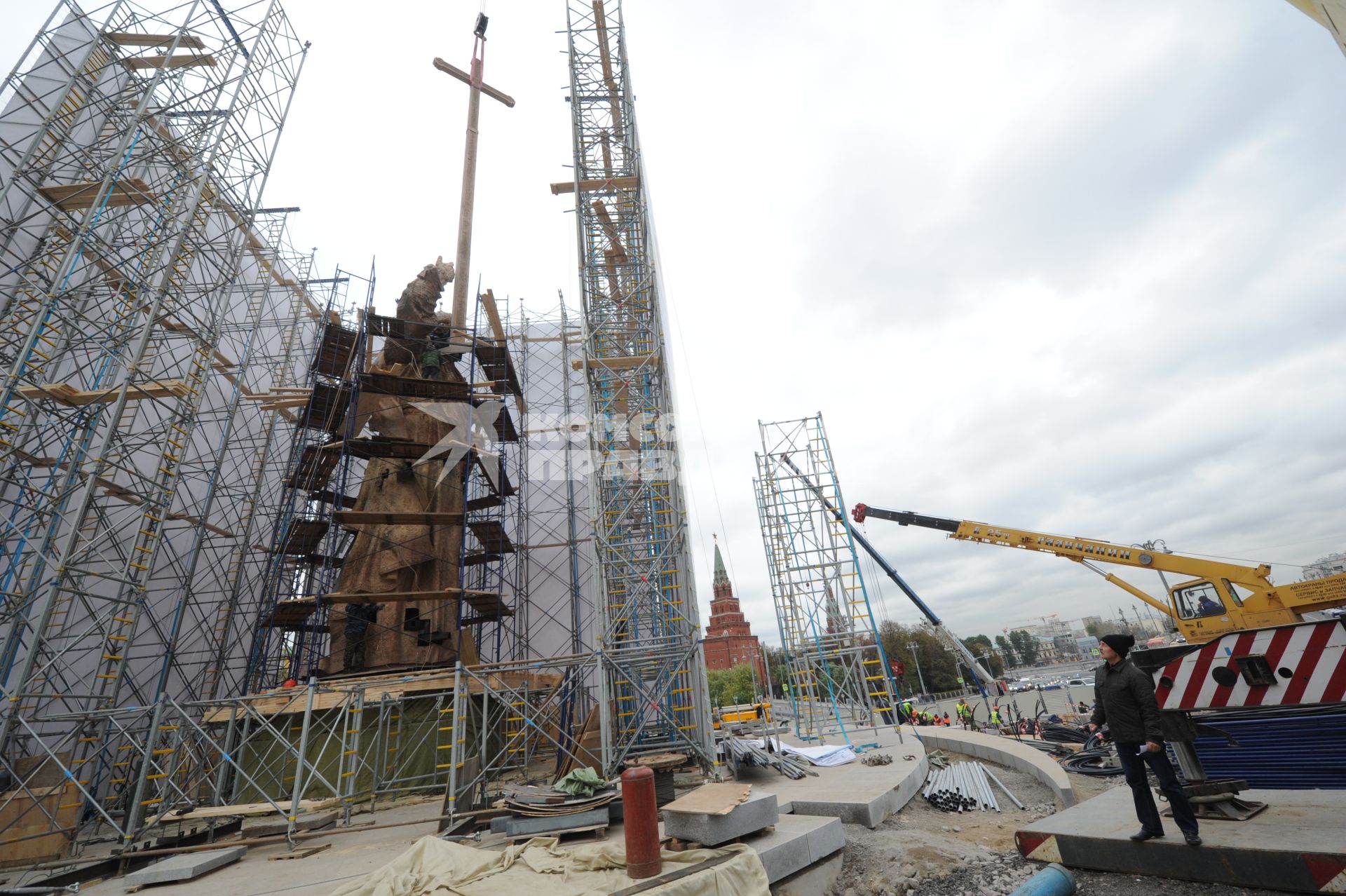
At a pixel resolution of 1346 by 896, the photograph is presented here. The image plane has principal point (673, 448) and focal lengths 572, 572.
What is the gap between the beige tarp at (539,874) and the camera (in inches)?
169

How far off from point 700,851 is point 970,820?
12.3ft

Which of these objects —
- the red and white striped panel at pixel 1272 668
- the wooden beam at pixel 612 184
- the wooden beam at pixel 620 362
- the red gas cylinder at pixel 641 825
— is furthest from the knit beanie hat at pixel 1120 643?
the wooden beam at pixel 612 184

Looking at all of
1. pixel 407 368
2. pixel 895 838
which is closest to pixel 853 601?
pixel 895 838

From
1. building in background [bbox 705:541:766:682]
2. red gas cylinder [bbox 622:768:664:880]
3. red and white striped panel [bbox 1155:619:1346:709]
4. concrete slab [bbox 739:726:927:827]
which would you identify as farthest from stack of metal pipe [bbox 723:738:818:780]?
building in background [bbox 705:541:766:682]

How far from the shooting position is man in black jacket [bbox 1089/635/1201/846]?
3.79 metres

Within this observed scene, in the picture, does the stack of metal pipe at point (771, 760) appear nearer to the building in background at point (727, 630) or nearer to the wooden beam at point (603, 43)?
the wooden beam at point (603, 43)

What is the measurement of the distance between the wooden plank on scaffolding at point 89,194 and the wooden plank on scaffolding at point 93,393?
4.37 metres

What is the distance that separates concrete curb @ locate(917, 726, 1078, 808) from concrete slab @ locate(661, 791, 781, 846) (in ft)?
12.3

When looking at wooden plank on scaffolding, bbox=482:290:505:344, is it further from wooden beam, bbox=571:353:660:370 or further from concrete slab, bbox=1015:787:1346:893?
concrete slab, bbox=1015:787:1346:893

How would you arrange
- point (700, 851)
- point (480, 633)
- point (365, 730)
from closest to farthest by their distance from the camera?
point (700, 851)
point (365, 730)
point (480, 633)

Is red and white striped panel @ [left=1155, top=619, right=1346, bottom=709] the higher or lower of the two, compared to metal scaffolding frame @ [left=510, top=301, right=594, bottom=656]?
lower

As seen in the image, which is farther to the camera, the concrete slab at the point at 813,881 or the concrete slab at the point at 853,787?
the concrete slab at the point at 853,787

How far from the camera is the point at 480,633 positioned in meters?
16.4

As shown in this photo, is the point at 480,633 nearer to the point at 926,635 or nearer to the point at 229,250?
the point at 229,250
